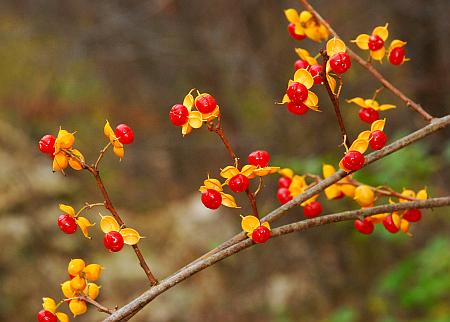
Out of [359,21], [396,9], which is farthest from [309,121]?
[359,21]

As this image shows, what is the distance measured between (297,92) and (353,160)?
15 cm

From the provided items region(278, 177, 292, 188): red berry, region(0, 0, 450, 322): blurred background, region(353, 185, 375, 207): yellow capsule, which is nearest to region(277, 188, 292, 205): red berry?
region(278, 177, 292, 188): red berry

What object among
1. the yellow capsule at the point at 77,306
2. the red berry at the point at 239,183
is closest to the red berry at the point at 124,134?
the red berry at the point at 239,183

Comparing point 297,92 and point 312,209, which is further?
point 312,209

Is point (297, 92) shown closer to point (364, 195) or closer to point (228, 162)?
point (364, 195)

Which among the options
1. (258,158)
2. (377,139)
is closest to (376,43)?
(377,139)

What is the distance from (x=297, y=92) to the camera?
1.04 metres

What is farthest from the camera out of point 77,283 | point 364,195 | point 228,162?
point 228,162

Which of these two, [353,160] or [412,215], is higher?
[353,160]

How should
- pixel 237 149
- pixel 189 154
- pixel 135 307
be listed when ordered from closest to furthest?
1. pixel 135 307
2. pixel 237 149
3. pixel 189 154

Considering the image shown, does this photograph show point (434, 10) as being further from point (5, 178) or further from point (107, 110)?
point (107, 110)

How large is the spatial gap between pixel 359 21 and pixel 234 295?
2741 mm

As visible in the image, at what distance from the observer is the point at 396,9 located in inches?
175

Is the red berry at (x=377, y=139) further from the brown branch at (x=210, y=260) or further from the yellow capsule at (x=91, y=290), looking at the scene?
the yellow capsule at (x=91, y=290)
